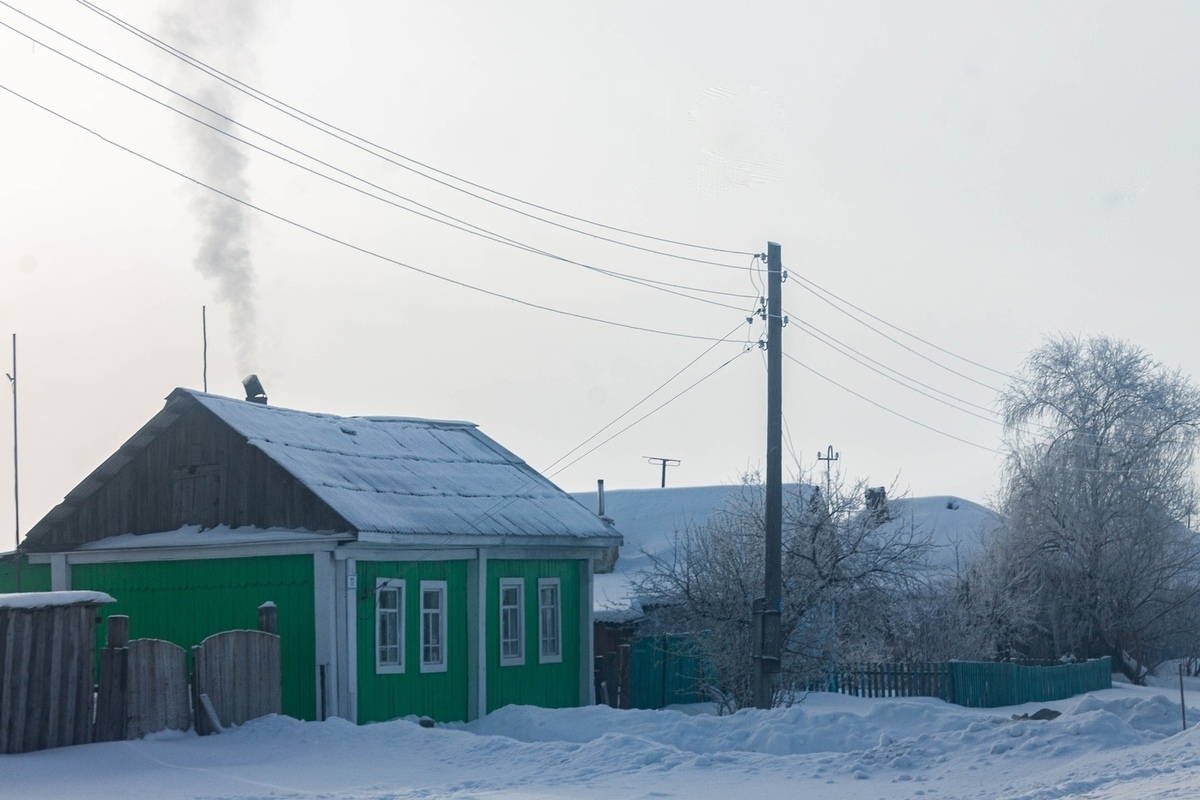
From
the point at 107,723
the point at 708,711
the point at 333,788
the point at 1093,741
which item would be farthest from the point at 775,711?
the point at 708,711

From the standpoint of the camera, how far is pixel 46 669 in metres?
15.3

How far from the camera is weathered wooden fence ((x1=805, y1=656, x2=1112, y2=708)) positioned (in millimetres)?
26719

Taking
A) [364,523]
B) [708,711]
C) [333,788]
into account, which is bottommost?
[708,711]

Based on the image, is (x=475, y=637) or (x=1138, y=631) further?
(x=1138, y=631)

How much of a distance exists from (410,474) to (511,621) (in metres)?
3.00

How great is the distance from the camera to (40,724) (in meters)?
15.2

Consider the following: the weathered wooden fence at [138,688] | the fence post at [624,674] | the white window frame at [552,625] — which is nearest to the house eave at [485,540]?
the white window frame at [552,625]

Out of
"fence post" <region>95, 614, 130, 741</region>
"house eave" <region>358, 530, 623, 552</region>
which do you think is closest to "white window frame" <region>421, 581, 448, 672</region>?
"house eave" <region>358, 530, 623, 552</region>

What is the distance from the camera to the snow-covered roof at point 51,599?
15242 mm

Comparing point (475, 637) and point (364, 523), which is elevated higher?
point (364, 523)

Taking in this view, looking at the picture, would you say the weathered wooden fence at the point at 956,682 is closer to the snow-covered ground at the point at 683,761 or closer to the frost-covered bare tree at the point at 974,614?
the frost-covered bare tree at the point at 974,614

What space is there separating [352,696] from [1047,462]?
28425 mm

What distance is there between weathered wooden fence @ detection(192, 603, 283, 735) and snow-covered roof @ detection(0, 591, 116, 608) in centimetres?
149

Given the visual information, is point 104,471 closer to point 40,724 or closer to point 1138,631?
point 40,724
